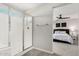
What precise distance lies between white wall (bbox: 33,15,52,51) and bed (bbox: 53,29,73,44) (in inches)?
4.2

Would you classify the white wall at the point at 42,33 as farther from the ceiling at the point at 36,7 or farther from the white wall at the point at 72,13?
the white wall at the point at 72,13

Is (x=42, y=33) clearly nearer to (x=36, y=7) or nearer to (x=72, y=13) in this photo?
(x=36, y=7)

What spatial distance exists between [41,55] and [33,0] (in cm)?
100

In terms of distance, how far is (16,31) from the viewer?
132cm

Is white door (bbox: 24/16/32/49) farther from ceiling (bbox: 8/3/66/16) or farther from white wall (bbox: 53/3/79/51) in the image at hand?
white wall (bbox: 53/3/79/51)

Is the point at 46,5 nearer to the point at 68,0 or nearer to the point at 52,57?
the point at 68,0

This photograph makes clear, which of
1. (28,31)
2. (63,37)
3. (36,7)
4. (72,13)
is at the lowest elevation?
(63,37)

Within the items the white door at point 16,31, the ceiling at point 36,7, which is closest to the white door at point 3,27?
the white door at point 16,31

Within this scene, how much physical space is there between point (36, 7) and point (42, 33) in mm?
491

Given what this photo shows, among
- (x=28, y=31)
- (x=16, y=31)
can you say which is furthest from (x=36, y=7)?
(x=16, y=31)

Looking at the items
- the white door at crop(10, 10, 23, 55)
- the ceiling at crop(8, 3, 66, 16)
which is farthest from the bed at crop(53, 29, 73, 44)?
the white door at crop(10, 10, 23, 55)

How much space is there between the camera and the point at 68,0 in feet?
4.14

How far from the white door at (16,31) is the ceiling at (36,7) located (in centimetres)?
14

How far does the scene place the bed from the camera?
1263 mm
